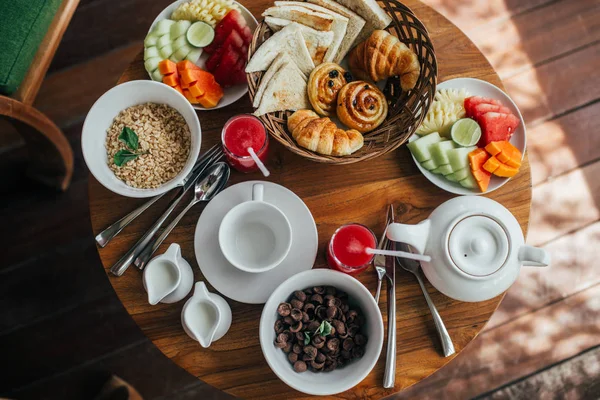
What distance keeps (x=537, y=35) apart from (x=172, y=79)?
1760 millimetres

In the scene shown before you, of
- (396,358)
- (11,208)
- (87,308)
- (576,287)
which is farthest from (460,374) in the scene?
(11,208)

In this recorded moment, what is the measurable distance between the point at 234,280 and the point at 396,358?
19.1 inches

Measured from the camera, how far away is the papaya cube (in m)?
1.36

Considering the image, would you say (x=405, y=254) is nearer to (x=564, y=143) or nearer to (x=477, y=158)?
(x=477, y=158)

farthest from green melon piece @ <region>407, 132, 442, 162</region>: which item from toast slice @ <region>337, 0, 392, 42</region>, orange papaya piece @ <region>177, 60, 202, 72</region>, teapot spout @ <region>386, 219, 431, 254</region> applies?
orange papaya piece @ <region>177, 60, 202, 72</region>

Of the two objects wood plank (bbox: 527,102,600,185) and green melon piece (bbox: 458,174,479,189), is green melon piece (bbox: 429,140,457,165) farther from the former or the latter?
wood plank (bbox: 527,102,600,185)

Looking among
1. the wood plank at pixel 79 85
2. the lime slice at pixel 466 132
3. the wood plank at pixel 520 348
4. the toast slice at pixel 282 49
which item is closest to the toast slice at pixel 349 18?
the toast slice at pixel 282 49

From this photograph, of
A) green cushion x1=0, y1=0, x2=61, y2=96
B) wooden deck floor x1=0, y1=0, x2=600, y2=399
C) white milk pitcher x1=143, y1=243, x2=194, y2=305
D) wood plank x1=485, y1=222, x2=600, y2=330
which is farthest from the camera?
wood plank x1=485, y1=222, x2=600, y2=330

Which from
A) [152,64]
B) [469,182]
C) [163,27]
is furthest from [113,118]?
[469,182]

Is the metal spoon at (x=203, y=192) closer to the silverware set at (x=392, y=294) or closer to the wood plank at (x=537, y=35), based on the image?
the silverware set at (x=392, y=294)

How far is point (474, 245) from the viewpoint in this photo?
1.18 m

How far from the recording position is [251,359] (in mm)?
1332

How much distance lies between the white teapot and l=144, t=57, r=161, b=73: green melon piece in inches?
31.5

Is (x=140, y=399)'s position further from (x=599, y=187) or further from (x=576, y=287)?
(x=599, y=187)
